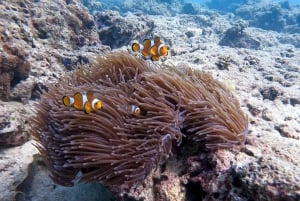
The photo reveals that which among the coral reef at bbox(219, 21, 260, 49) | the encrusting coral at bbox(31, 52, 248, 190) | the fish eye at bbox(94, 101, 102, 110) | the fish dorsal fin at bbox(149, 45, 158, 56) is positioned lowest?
the coral reef at bbox(219, 21, 260, 49)

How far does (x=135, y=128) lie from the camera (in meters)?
2.95

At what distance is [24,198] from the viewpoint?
13.2 feet

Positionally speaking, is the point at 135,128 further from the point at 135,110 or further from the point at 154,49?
the point at 154,49

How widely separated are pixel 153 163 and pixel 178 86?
0.89m

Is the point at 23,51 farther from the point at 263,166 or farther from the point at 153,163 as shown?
the point at 263,166

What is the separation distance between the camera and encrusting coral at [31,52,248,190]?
283cm

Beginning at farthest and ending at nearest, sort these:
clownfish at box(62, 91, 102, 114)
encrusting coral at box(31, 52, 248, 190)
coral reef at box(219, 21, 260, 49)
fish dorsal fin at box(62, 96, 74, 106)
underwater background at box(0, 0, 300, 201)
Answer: coral reef at box(219, 21, 260, 49)
fish dorsal fin at box(62, 96, 74, 106)
clownfish at box(62, 91, 102, 114)
encrusting coral at box(31, 52, 248, 190)
underwater background at box(0, 0, 300, 201)

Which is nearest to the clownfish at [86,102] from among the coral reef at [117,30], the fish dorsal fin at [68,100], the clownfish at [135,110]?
the fish dorsal fin at [68,100]

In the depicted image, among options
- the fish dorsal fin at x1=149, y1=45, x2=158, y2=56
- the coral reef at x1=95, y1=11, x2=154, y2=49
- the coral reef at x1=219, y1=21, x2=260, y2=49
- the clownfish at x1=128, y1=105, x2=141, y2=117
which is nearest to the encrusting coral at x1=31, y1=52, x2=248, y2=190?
the clownfish at x1=128, y1=105, x2=141, y2=117

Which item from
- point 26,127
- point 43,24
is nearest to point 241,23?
point 43,24

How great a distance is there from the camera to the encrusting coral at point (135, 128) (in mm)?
2832

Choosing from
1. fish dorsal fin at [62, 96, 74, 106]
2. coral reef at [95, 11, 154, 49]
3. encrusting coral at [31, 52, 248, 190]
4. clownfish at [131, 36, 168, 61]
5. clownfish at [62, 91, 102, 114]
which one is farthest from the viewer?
coral reef at [95, 11, 154, 49]

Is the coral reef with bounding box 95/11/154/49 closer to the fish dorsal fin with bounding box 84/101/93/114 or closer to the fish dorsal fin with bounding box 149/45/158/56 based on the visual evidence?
the fish dorsal fin with bounding box 149/45/158/56

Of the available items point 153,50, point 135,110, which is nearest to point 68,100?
point 135,110
